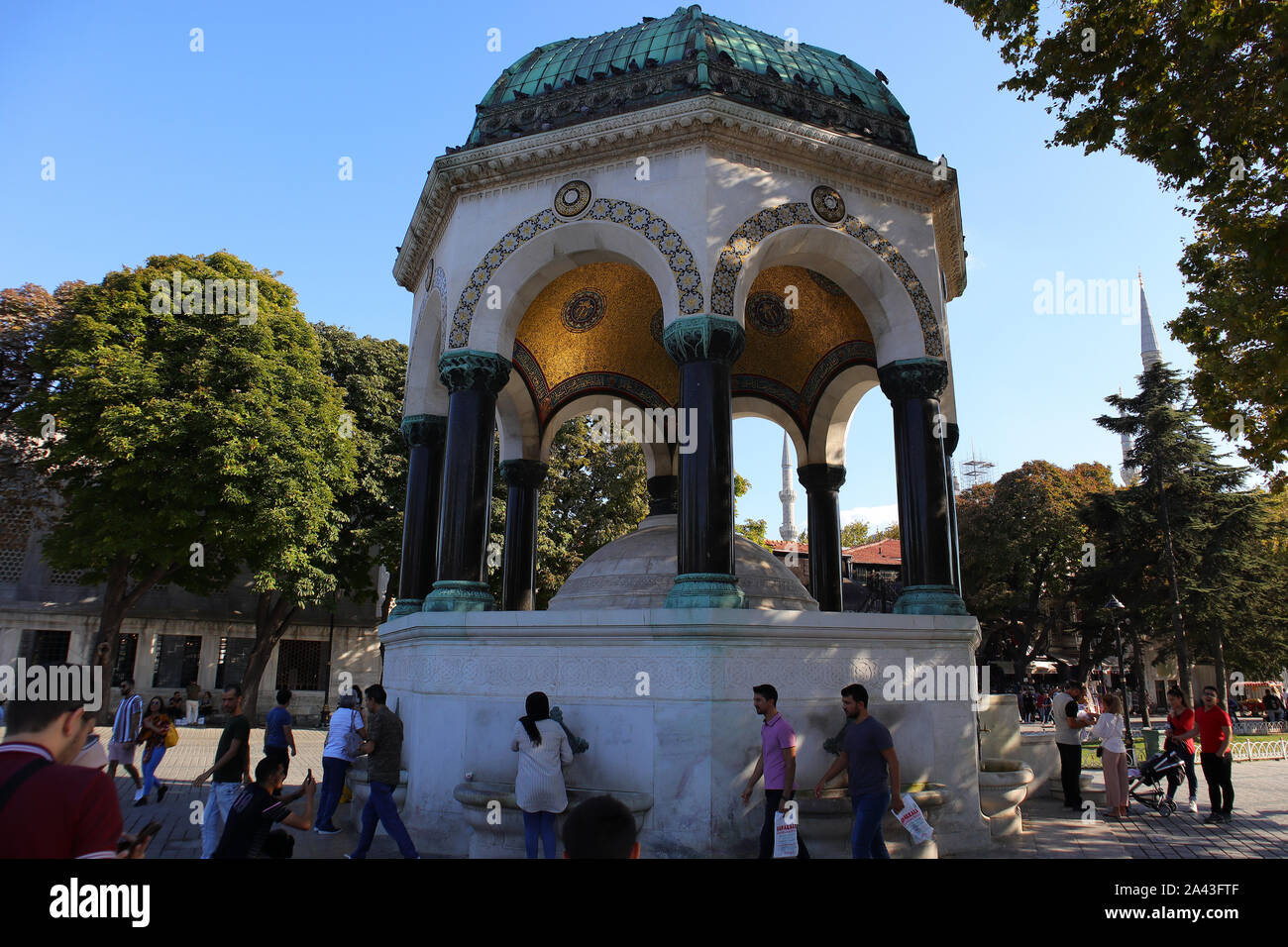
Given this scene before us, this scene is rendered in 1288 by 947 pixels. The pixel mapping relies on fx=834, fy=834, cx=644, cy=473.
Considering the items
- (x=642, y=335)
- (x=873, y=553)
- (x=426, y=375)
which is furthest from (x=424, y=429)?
(x=873, y=553)

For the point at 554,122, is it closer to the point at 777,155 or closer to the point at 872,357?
the point at 777,155

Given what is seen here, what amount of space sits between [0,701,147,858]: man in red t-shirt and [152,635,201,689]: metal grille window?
3311 centimetres

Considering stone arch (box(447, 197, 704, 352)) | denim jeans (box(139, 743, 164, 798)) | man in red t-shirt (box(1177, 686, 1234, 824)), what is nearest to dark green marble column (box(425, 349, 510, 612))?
stone arch (box(447, 197, 704, 352))

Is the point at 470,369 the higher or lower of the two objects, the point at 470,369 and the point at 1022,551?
the lower

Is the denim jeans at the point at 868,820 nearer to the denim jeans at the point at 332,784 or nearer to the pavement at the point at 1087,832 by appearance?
the pavement at the point at 1087,832

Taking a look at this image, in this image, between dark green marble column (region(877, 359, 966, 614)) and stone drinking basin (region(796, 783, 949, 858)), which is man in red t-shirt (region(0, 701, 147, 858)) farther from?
dark green marble column (region(877, 359, 966, 614))

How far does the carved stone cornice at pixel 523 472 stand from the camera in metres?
13.8

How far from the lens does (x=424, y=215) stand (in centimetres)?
1152

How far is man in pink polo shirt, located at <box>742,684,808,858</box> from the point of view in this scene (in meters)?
6.30

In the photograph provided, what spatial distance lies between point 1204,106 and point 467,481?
8500mm

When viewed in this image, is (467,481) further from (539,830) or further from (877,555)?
(877,555)

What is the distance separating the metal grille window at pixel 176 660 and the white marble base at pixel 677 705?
90.7ft

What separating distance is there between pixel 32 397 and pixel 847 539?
64204 millimetres

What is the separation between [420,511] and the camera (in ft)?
37.9
